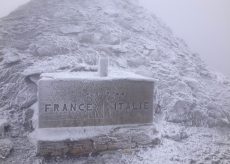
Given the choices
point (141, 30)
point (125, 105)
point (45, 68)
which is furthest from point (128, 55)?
point (125, 105)

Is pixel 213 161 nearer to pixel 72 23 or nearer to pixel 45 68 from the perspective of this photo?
pixel 45 68

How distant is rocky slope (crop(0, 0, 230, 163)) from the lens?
559 centimetres

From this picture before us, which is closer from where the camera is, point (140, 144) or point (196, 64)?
point (140, 144)

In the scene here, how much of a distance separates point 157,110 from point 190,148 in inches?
50.4

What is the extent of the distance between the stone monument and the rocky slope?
41cm

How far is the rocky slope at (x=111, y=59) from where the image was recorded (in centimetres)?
559

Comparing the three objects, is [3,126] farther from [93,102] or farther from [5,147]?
[93,102]

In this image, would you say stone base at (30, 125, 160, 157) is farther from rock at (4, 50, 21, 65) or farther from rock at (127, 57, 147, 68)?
rock at (127, 57, 147, 68)

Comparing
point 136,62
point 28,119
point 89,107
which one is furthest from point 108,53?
point 89,107

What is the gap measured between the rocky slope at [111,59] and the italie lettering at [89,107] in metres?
0.81

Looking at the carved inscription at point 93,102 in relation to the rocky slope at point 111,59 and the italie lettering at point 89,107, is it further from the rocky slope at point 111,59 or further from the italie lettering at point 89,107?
the rocky slope at point 111,59

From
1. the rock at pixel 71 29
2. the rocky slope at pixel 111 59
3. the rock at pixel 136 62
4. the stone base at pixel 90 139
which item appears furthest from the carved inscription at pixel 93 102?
the rock at pixel 71 29

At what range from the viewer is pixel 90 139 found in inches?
175

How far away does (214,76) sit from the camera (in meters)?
8.65
